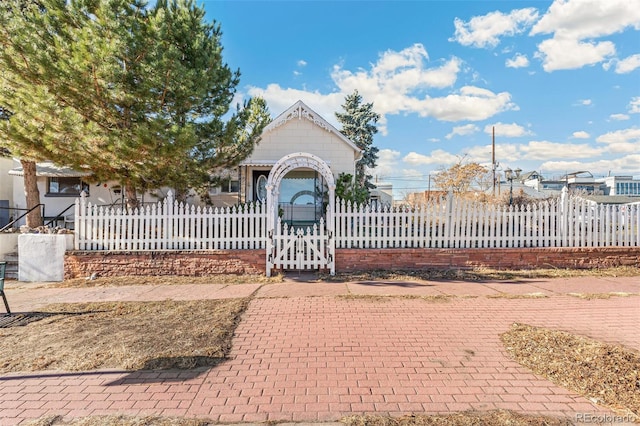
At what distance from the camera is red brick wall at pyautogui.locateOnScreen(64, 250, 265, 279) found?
8734 mm

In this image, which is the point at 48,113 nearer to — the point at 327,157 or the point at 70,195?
the point at 70,195

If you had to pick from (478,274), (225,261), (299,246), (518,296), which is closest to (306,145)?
(299,246)

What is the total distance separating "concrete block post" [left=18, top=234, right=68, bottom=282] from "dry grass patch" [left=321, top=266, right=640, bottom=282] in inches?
274

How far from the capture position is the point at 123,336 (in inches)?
192

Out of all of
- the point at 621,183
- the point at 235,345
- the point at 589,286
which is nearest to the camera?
the point at 235,345

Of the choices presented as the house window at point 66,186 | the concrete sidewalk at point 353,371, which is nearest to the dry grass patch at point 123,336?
the concrete sidewalk at point 353,371

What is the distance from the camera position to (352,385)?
352 centimetres

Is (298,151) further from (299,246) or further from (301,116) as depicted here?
(299,246)

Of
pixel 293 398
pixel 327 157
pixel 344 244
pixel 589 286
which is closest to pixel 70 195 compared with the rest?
pixel 327 157

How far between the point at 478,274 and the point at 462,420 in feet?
20.5

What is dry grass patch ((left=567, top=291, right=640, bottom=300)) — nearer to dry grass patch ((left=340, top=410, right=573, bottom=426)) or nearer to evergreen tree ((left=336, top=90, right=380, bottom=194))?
dry grass patch ((left=340, top=410, right=573, bottom=426))

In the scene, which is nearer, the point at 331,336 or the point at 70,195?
the point at 331,336

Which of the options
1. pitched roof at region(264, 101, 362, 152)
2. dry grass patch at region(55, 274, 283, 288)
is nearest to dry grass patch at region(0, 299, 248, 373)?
dry grass patch at region(55, 274, 283, 288)

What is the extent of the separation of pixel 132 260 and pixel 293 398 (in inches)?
282
